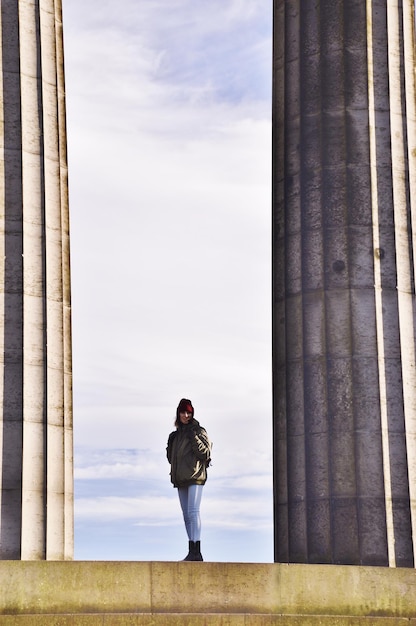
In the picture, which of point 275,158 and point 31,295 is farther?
point 275,158

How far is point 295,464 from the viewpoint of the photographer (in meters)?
38.2

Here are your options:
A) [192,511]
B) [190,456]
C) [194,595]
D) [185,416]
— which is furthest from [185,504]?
[194,595]

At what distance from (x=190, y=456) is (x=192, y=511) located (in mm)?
1298

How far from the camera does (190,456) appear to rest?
33688 millimetres

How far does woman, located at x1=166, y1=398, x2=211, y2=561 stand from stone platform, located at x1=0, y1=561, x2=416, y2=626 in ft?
8.06

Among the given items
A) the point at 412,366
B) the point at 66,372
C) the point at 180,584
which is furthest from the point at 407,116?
the point at 180,584

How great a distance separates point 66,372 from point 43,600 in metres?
7.54

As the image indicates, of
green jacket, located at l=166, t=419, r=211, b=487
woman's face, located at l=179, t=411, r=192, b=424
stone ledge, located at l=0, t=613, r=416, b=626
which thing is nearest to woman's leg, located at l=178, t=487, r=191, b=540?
green jacket, located at l=166, t=419, r=211, b=487

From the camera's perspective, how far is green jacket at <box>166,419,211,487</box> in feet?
110

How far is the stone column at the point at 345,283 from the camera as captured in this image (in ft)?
122

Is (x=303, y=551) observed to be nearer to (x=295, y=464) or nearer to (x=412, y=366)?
(x=295, y=464)

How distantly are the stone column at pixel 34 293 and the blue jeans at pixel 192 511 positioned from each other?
115 inches

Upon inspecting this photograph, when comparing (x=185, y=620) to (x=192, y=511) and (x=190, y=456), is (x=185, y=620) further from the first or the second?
(x=190, y=456)

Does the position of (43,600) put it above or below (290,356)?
below
